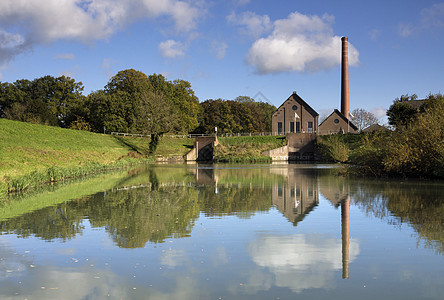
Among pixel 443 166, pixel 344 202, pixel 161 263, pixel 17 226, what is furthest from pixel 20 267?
pixel 443 166

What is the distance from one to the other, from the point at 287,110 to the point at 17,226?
249 ft

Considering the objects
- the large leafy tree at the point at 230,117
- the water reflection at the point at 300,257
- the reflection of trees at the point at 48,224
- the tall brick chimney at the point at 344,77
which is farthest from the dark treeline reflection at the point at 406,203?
the large leafy tree at the point at 230,117

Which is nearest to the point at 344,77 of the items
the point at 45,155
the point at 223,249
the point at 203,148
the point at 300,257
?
the point at 203,148

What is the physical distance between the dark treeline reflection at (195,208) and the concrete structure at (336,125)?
5982 cm

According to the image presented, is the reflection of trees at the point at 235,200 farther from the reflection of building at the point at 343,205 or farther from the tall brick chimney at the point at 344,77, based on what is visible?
the tall brick chimney at the point at 344,77

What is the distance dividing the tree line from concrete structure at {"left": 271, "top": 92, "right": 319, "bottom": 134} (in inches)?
688

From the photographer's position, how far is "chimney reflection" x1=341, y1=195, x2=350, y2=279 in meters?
7.94

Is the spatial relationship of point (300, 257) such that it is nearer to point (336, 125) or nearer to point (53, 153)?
point (53, 153)

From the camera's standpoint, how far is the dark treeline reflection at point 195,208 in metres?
11.3

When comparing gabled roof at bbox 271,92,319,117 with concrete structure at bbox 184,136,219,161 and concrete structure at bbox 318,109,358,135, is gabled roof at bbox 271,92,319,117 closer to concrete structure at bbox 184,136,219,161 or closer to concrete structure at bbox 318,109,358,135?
concrete structure at bbox 318,109,358,135

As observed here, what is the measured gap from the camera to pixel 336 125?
81750 millimetres

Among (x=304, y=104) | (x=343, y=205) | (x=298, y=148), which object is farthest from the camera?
(x=304, y=104)

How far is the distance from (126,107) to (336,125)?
1635 inches

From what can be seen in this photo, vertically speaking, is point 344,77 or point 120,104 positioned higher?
point 344,77
